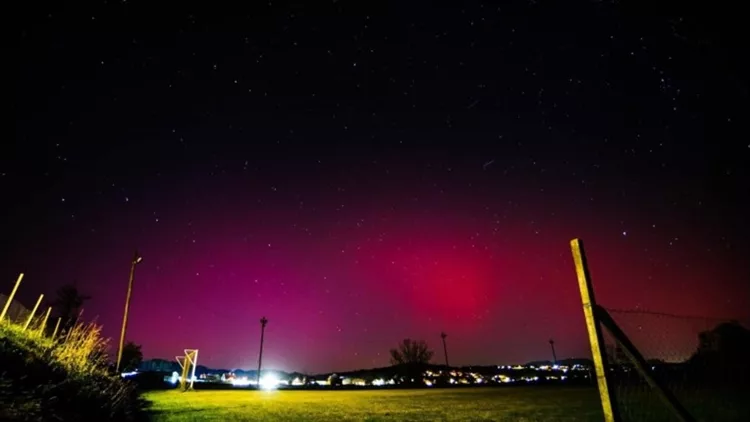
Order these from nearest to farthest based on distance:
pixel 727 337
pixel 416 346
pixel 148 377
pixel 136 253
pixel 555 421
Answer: pixel 555 421, pixel 727 337, pixel 136 253, pixel 148 377, pixel 416 346

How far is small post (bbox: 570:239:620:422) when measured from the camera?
4.53 m

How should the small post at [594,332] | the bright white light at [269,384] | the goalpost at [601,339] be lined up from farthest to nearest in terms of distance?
the bright white light at [269,384], the goalpost at [601,339], the small post at [594,332]

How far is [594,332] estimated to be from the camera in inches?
189

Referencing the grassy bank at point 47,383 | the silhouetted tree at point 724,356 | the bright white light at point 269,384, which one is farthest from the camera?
the bright white light at point 269,384

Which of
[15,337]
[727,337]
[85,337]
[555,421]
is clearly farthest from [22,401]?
[727,337]

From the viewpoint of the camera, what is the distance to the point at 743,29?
14.0ft

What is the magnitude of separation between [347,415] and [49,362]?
8.44 metres

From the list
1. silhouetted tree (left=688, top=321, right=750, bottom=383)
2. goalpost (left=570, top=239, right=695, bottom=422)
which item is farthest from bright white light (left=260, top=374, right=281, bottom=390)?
goalpost (left=570, top=239, right=695, bottom=422)

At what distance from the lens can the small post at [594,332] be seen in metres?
4.53

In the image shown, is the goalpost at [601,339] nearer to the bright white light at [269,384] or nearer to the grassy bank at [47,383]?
the grassy bank at [47,383]

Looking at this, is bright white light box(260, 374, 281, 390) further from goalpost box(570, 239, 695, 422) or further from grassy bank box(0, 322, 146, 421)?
goalpost box(570, 239, 695, 422)

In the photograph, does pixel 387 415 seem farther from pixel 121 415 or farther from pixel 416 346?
pixel 416 346

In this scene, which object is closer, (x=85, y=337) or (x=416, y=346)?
(x=85, y=337)

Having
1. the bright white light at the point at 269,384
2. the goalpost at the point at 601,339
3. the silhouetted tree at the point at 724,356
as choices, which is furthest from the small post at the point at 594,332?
the bright white light at the point at 269,384
